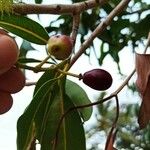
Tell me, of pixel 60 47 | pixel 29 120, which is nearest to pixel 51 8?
pixel 60 47

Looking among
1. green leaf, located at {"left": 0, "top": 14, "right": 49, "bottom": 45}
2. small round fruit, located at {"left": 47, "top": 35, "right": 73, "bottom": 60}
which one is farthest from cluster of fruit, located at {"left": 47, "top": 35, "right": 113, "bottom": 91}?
green leaf, located at {"left": 0, "top": 14, "right": 49, "bottom": 45}

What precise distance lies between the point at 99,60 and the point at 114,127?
100 cm

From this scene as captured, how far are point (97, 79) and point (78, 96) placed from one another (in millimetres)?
264

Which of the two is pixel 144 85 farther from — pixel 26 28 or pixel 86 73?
pixel 26 28

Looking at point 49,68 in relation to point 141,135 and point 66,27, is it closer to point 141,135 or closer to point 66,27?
point 66,27

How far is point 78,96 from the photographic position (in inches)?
39.1

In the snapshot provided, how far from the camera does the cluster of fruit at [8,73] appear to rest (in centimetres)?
66

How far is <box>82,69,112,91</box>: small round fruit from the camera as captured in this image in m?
0.73

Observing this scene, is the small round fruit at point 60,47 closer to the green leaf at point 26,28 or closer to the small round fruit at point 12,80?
the small round fruit at point 12,80

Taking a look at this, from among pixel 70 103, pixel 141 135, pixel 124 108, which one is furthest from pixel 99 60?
pixel 124 108

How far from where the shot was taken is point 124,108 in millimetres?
3939

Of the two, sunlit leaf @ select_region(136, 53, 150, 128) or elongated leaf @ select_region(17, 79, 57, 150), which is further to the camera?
elongated leaf @ select_region(17, 79, 57, 150)

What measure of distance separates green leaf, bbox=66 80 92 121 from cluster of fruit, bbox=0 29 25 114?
0.27m

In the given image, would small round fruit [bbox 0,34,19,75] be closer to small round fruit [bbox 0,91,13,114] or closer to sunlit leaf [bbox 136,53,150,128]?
small round fruit [bbox 0,91,13,114]
